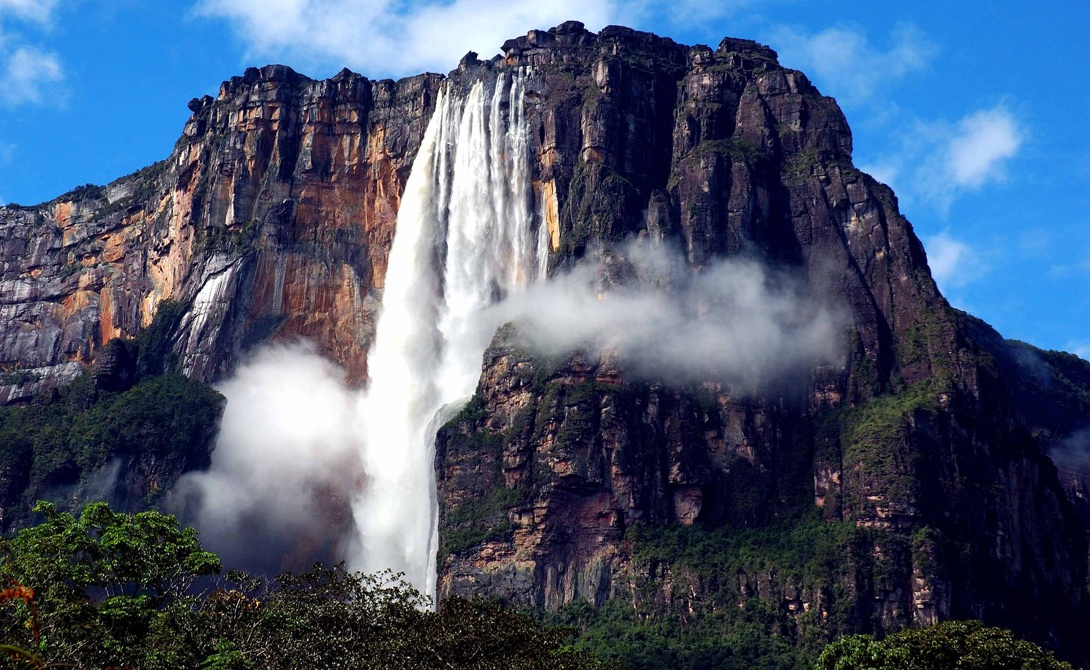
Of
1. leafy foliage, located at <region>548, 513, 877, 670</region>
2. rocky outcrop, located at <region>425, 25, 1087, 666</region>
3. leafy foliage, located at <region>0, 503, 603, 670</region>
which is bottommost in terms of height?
leafy foliage, located at <region>0, 503, 603, 670</region>

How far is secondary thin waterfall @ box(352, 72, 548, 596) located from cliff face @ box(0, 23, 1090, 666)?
2145mm

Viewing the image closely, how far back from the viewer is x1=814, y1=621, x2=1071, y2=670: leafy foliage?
64438 millimetres

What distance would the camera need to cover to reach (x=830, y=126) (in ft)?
430

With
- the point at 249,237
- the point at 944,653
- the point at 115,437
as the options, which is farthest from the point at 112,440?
the point at 944,653

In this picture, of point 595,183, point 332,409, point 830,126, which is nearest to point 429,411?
point 332,409

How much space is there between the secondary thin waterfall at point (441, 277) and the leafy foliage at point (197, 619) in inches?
2203

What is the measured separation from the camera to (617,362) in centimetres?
11319

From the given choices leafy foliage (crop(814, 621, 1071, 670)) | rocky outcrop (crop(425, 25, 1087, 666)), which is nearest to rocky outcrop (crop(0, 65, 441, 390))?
rocky outcrop (crop(425, 25, 1087, 666))

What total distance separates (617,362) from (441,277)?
23148 mm

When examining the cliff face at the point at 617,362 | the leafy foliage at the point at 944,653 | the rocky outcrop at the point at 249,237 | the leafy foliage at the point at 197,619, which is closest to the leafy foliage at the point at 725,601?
the cliff face at the point at 617,362

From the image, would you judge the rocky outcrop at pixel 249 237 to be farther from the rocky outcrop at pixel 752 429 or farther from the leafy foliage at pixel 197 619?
the leafy foliage at pixel 197 619

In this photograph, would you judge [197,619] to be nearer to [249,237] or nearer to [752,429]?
[752,429]

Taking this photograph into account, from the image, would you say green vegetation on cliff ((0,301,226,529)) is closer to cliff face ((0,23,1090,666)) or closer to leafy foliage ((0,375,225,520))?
leafy foliage ((0,375,225,520))

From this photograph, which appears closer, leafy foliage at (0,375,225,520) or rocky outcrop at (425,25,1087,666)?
rocky outcrop at (425,25,1087,666)
